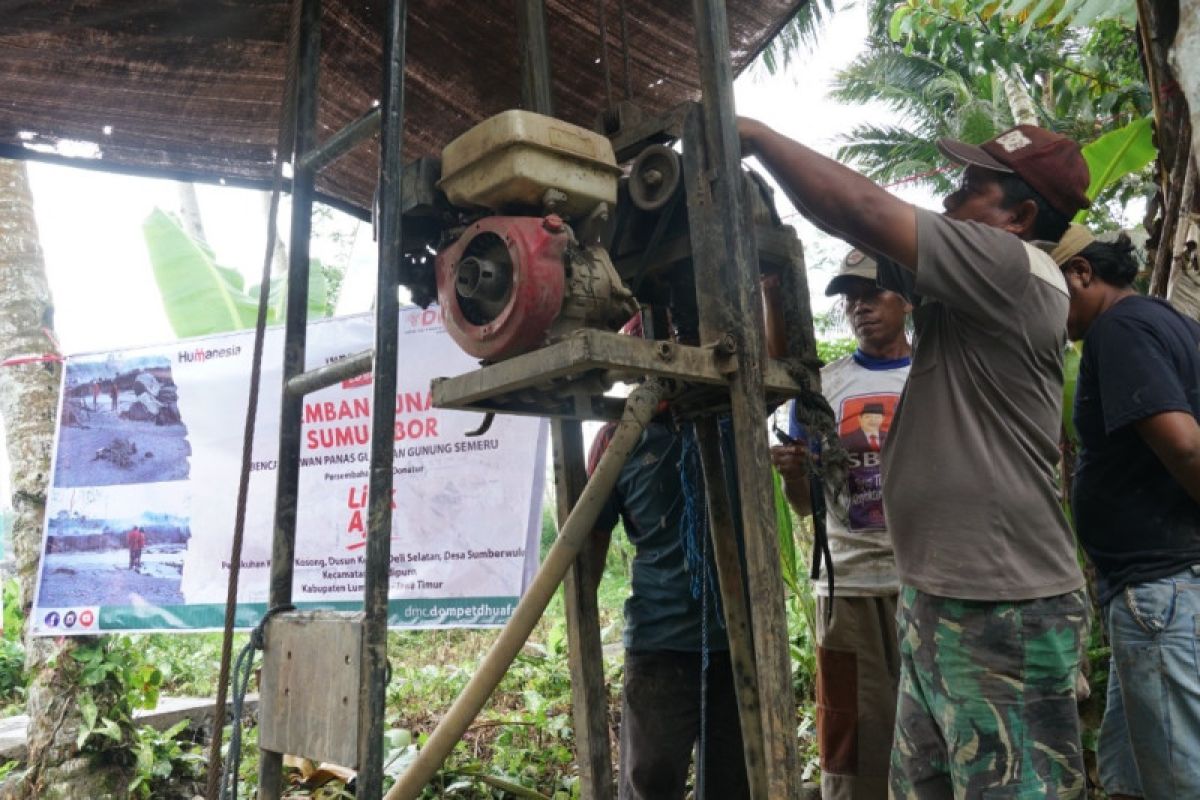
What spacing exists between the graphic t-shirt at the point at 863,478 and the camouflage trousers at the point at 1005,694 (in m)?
1.02

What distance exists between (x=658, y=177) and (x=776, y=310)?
0.42 metres

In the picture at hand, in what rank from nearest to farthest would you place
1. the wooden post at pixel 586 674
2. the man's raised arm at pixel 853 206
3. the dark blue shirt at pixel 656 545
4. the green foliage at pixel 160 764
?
the man's raised arm at pixel 853 206
the wooden post at pixel 586 674
the dark blue shirt at pixel 656 545
the green foliage at pixel 160 764

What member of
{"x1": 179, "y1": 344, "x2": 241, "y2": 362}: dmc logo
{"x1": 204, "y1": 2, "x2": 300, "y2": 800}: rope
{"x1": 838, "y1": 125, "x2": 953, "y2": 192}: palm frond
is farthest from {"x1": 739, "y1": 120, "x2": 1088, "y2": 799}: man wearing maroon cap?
{"x1": 838, "y1": 125, "x2": 953, "y2": 192}: palm frond

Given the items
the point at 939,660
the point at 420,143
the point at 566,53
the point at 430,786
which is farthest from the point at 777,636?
the point at 430,786

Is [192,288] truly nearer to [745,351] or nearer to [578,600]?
[578,600]

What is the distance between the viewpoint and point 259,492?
147 inches

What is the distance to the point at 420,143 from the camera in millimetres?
3459

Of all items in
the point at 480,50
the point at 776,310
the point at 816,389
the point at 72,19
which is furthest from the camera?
the point at 480,50

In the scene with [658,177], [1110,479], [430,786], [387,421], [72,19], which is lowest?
[430,786]

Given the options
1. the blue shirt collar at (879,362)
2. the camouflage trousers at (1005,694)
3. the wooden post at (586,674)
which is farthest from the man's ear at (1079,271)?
the wooden post at (586,674)

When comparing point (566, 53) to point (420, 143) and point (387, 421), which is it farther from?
point (387, 421)

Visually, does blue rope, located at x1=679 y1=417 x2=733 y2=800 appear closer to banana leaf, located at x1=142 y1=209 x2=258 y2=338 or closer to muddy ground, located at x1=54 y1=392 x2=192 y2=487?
muddy ground, located at x1=54 y1=392 x2=192 y2=487

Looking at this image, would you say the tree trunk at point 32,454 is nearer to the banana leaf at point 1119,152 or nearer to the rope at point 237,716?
the rope at point 237,716

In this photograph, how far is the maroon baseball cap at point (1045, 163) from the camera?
6.38 ft
